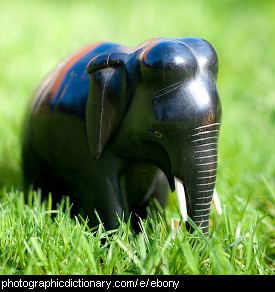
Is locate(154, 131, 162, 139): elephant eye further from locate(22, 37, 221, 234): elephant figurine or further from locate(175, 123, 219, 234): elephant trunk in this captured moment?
locate(175, 123, 219, 234): elephant trunk

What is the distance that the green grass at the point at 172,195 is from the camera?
146 cm

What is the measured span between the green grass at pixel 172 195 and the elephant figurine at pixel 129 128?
0.12 meters

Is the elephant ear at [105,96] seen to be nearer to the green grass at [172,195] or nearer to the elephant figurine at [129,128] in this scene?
the elephant figurine at [129,128]

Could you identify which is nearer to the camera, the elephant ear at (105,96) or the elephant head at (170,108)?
the elephant head at (170,108)

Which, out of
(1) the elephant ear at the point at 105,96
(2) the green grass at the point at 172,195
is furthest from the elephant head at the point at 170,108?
(2) the green grass at the point at 172,195

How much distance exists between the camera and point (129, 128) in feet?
5.18

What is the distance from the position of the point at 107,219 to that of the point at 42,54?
11.4ft

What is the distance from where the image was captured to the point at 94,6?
646 cm

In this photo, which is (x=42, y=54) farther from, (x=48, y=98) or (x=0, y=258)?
(x=0, y=258)

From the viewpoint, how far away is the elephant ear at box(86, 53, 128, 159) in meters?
1.55

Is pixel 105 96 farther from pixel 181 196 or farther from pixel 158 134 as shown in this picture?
pixel 181 196

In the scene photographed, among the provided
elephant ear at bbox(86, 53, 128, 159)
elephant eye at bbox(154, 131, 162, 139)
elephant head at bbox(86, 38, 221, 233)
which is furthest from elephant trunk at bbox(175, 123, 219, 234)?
elephant ear at bbox(86, 53, 128, 159)

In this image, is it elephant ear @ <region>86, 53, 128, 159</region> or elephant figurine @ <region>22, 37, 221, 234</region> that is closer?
elephant figurine @ <region>22, 37, 221, 234</region>

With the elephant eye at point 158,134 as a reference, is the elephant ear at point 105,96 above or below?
above
